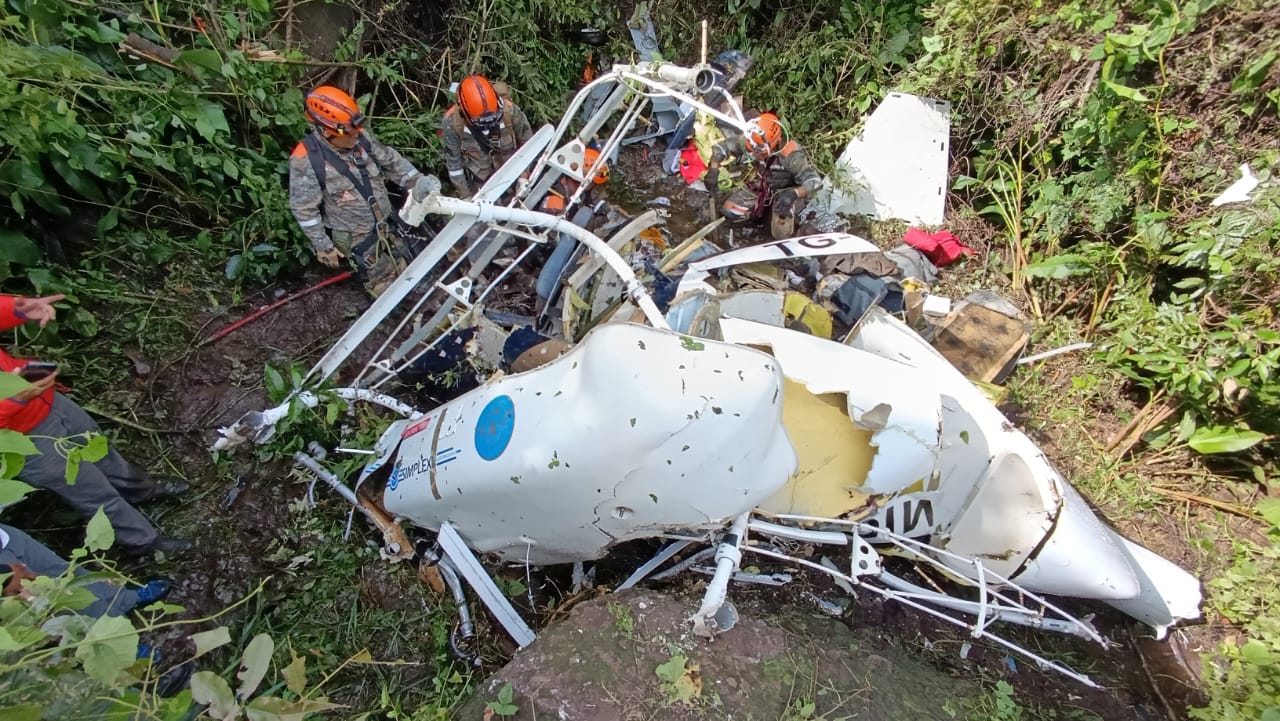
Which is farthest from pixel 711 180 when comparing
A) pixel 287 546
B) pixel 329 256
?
pixel 287 546

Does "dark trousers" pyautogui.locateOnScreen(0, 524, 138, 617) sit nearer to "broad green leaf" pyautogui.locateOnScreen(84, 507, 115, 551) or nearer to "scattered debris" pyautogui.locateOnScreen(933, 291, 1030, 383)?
"broad green leaf" pyautogui.locateOnScreen(84, 507, 115, 551)

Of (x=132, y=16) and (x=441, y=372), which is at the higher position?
(x=132, y=16)

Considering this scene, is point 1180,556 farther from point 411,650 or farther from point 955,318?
point 411,650

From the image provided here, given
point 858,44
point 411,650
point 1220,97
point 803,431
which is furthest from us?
point 858,44

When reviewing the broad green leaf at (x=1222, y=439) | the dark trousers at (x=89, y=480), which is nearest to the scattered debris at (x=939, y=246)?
the broad green leaf at (x=1222, y=439)

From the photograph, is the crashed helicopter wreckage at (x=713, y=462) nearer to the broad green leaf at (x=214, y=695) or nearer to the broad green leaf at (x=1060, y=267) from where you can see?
the broad green leaf at (x=214, y=695)

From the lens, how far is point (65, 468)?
2.95 meters

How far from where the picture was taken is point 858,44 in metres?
5.66

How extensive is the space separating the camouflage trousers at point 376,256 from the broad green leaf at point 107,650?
Answer: 127 inches

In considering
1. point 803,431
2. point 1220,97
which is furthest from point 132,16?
point 1220,97

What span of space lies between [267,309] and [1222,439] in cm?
652

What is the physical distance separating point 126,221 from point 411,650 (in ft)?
11.2

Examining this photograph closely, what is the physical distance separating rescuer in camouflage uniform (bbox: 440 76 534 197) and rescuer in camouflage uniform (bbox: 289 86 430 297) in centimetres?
53

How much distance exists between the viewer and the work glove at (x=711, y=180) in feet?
18.8
